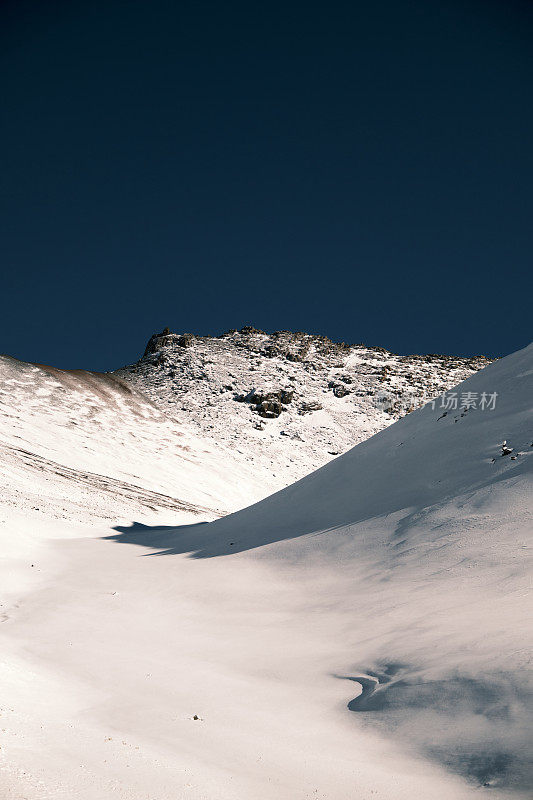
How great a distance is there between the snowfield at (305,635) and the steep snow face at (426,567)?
36 millimetres

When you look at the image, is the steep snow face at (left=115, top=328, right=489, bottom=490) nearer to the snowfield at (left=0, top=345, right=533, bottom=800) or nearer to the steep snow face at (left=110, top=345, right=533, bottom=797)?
the steep snow face at (left=110, top=345, right=533, bottom=797)

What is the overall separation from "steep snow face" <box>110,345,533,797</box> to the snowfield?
4cm

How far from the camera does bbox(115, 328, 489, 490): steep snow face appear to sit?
4906 centimetres

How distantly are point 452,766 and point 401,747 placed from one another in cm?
53

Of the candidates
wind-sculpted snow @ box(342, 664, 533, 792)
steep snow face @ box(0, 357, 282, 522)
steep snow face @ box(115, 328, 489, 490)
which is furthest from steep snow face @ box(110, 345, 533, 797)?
steep snow face @ box(115, 328, 489, 490)

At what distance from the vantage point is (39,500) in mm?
20906

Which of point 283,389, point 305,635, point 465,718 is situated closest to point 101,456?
point 283,389

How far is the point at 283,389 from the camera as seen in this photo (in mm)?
59031

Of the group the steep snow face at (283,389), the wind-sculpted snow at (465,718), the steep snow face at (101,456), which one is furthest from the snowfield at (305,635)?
the steep snow face at (283,389)

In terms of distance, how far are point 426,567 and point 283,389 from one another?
50.1m

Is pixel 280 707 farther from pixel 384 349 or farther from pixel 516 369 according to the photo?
Result: pixel 384 349

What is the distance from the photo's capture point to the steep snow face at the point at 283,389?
4906 centimetres

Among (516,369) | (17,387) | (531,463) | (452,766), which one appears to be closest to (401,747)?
(452,766)

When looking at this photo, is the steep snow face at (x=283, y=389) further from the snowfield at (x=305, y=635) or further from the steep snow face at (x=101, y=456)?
the snowfield at (x=305, y=635)
